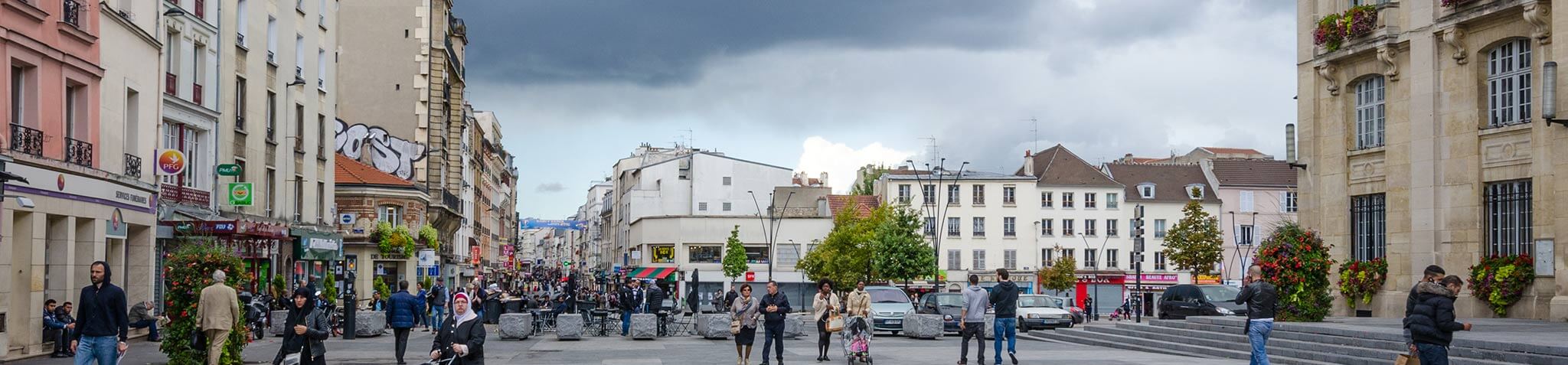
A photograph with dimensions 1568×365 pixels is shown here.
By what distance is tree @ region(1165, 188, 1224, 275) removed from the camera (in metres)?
70.9

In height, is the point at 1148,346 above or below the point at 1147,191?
below

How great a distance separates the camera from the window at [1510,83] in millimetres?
25875

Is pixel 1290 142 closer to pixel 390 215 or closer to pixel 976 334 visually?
pixel 976 334

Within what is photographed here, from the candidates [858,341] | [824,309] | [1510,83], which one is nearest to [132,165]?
[824,309]

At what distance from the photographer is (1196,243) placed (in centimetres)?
7100

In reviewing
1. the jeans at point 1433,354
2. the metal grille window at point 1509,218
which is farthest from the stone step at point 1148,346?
the jeans at point 1433,354

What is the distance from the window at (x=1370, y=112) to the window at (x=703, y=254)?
6451 centimetres

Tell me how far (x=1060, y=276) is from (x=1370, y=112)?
50343mm

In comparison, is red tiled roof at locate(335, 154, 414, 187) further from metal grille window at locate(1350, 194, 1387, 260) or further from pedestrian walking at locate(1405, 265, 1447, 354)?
pedestrian walking at locate(1405, 265, 1447, 354)

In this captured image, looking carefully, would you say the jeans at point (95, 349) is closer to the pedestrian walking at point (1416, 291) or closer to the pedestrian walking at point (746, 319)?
the pedestrian walking at point (746, 319)

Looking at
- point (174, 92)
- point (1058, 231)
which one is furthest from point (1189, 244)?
point (174, 92)

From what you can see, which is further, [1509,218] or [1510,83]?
[1509,218]

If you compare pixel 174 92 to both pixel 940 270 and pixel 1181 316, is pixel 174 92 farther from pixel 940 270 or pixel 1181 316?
pixel 940 270

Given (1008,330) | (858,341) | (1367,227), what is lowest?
(858,341)
